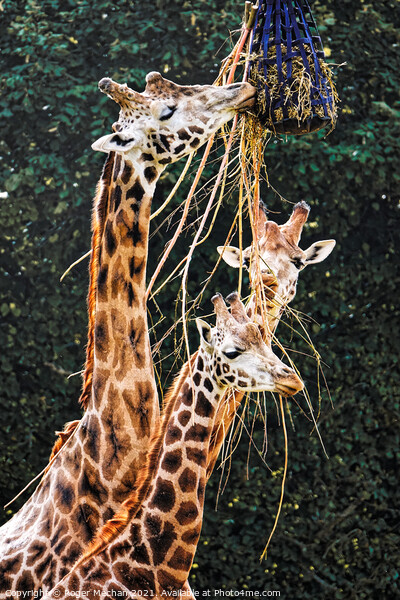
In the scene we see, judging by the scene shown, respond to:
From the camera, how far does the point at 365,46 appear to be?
504 cm

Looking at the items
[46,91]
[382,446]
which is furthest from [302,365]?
[46,91]

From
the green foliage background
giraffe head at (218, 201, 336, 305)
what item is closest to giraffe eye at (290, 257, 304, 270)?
giraffe head at (218, 201, 336, 305)

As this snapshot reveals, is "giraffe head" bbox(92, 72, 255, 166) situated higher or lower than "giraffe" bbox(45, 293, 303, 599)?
higher

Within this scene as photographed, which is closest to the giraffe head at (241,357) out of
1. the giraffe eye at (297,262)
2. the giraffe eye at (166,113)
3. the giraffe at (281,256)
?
the giraffe at (281,256)

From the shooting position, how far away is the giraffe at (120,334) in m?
2.22

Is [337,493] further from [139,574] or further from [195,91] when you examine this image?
[195,91]

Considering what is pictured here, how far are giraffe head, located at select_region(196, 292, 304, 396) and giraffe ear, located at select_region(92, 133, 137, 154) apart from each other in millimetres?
501

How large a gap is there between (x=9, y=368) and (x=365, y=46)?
3.03 m

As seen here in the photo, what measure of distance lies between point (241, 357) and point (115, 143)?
2.29 feet

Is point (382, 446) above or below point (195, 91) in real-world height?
below

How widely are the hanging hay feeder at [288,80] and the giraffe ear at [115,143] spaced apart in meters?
0.41

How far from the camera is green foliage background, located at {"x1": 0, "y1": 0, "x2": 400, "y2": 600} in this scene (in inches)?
193

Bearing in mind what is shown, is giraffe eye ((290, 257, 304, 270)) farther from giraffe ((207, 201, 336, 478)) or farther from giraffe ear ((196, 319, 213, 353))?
giraffe ear ((196, 319, 213, 353))

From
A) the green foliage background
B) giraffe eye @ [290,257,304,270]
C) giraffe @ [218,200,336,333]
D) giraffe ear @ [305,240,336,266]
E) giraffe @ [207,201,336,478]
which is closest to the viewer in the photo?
giraffe @ [207,201,336,478]
